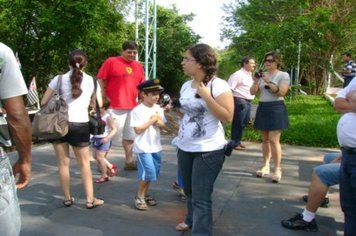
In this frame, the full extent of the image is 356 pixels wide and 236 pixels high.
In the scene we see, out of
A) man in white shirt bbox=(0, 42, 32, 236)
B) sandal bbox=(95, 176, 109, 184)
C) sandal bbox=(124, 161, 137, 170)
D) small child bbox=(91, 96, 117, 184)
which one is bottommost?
sandal bbox=(95, 176, 109, 184)

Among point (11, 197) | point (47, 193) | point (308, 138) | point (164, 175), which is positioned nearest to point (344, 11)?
point (308, 138)

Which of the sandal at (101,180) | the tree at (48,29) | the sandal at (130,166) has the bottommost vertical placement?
the sandal at (101,180)

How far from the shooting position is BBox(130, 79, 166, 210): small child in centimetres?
461

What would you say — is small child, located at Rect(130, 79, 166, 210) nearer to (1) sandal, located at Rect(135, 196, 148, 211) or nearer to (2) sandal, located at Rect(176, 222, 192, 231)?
(1) sandal, located at Rect(135, 196, 148, 211)

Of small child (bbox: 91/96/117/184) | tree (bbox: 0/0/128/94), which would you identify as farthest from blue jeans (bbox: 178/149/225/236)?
tree (bbox: 0/0/128/94)

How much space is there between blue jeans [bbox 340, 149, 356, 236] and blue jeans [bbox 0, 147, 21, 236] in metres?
2.29

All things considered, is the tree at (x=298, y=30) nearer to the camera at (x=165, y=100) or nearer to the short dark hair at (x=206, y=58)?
the camera at (x=165, y=100)

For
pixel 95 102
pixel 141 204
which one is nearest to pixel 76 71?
pixel 95 102

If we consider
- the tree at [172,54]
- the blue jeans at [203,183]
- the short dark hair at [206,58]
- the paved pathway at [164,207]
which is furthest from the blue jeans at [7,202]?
the tree at [172,54]

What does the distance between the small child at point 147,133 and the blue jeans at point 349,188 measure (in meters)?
1.89

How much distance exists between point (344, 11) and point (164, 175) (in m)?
19.1

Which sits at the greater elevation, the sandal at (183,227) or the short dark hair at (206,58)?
the short dark hair at (206,58)

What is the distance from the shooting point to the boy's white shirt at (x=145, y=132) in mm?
4645

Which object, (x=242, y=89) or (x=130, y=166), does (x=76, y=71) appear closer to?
(x=130, y=166)
